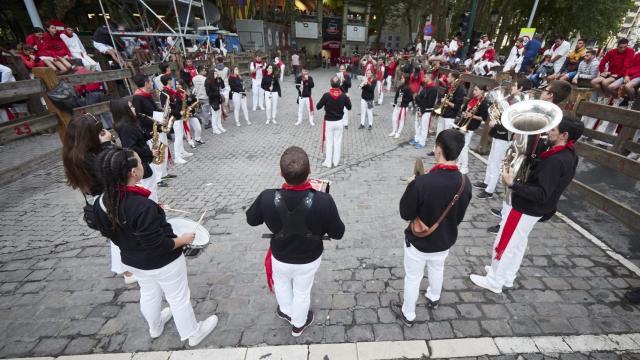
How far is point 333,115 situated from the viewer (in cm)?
710

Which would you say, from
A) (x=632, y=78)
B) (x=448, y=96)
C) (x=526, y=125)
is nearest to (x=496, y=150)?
(x=448, y=96)

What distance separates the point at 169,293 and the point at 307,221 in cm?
155

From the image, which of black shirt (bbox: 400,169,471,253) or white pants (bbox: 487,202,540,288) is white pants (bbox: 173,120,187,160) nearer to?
black shirt (bbox: 400,169,471,253)

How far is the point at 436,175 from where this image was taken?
2607 mm

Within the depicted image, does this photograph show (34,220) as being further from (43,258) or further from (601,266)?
(601,266)

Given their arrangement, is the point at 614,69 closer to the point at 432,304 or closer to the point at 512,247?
the point at 512,247

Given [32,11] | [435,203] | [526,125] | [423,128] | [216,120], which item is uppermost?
[32,11]

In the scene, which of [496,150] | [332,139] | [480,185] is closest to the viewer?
[496,150]

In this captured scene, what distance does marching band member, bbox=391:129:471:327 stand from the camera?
2566 mm

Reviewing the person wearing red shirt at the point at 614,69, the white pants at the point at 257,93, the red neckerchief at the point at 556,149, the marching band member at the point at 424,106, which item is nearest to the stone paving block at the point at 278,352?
the red neckerchief at the point at 556,149

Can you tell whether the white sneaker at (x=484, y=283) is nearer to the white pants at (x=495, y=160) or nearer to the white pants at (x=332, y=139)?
the white pants at (x=495, y=160)

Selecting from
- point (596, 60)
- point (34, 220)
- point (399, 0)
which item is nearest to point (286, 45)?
point (399, 0)

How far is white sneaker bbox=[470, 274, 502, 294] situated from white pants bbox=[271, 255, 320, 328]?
7.79ft

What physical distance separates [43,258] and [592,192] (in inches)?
369
